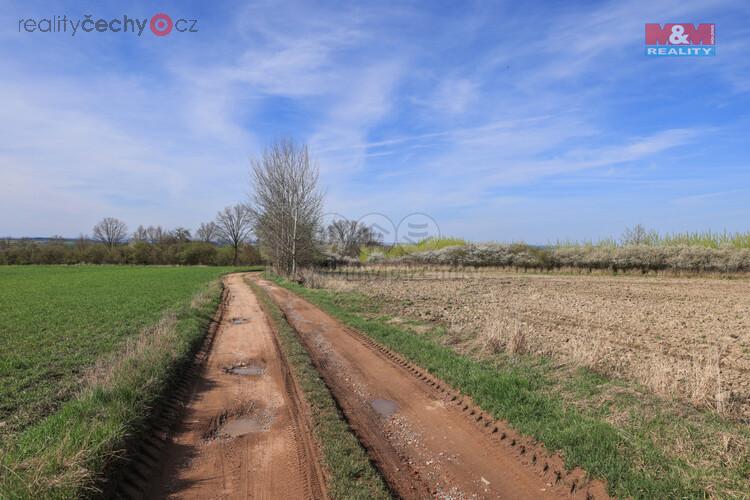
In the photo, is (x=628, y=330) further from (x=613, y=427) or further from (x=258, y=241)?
(x=258, y=241)

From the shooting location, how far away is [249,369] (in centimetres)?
875

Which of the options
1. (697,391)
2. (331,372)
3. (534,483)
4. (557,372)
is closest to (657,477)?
(534,483)

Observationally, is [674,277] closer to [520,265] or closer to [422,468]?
[520,265]

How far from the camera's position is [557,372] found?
7.69 meters

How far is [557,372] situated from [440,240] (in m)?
41.1

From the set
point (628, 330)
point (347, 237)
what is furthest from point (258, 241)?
point (628, 330)

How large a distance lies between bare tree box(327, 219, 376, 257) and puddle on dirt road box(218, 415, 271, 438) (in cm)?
4438

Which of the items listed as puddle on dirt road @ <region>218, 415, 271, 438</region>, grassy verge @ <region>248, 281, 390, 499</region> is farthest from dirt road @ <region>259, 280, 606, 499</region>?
puddle on dirt road @ <region>218, 415, 271, 438</region>

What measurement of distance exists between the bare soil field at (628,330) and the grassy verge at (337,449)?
4.47 meters

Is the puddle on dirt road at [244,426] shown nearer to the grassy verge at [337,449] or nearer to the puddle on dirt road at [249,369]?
the grassy verge at [337,449]

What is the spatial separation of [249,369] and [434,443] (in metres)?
5.03

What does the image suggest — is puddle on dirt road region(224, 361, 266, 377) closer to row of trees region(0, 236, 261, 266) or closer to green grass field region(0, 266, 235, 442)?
green grass field region(0, 266, 235, 442)

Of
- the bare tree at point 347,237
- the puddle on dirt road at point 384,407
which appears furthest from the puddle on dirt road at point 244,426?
the bare tree at point 347,237

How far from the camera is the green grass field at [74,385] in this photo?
403 centimetres
